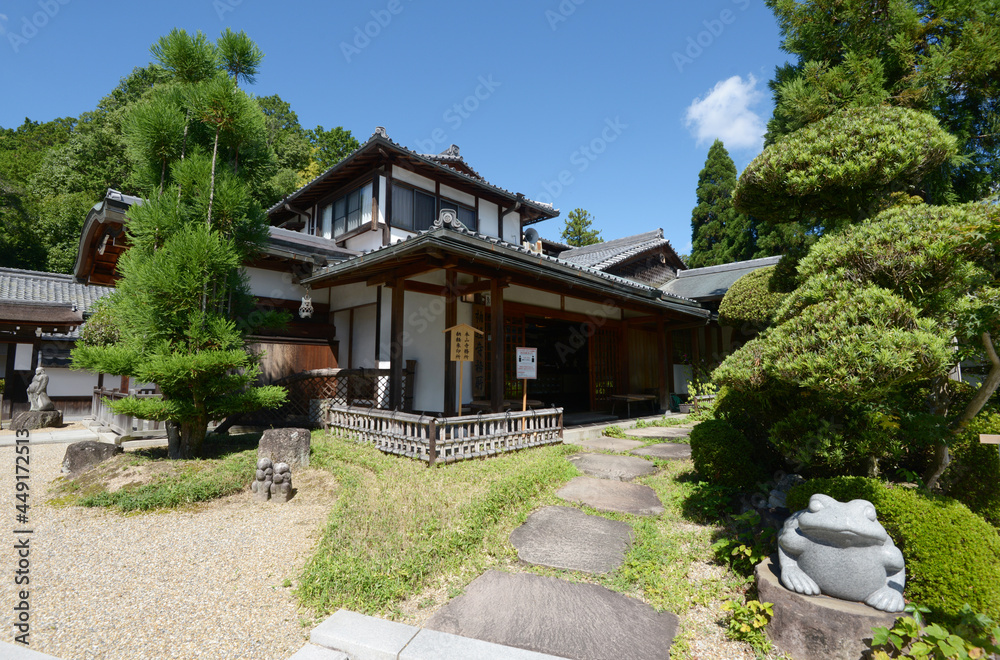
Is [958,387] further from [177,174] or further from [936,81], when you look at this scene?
[177,174]

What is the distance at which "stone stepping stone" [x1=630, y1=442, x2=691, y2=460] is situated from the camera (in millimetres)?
6953

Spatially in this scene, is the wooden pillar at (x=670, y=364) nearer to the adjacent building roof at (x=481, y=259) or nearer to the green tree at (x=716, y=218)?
the adjacent building roof at (x=481, y=259)

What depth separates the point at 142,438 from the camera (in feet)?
28.2

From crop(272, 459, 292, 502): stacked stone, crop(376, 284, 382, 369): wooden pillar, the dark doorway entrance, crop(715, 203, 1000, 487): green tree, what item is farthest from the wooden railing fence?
the dark doorway entrance

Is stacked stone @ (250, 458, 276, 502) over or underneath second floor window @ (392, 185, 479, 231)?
underneath

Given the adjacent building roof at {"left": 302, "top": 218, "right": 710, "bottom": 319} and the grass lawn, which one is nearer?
the grass lawn

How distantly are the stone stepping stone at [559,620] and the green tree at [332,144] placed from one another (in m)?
33.1

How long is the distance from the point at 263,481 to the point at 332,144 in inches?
1278

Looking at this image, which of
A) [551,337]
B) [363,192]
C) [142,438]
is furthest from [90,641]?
[551,337]

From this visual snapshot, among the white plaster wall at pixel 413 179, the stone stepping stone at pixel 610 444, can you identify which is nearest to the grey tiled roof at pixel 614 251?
the white plaster wall at pixel 413 179

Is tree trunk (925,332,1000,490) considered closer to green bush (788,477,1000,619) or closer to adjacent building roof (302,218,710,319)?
green bush (788,477,1000,619)

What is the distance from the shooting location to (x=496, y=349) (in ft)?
25.1

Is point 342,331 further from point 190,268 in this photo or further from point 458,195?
point 458,195

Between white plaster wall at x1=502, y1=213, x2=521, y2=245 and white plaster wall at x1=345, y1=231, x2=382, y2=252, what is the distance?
15.0 feet
